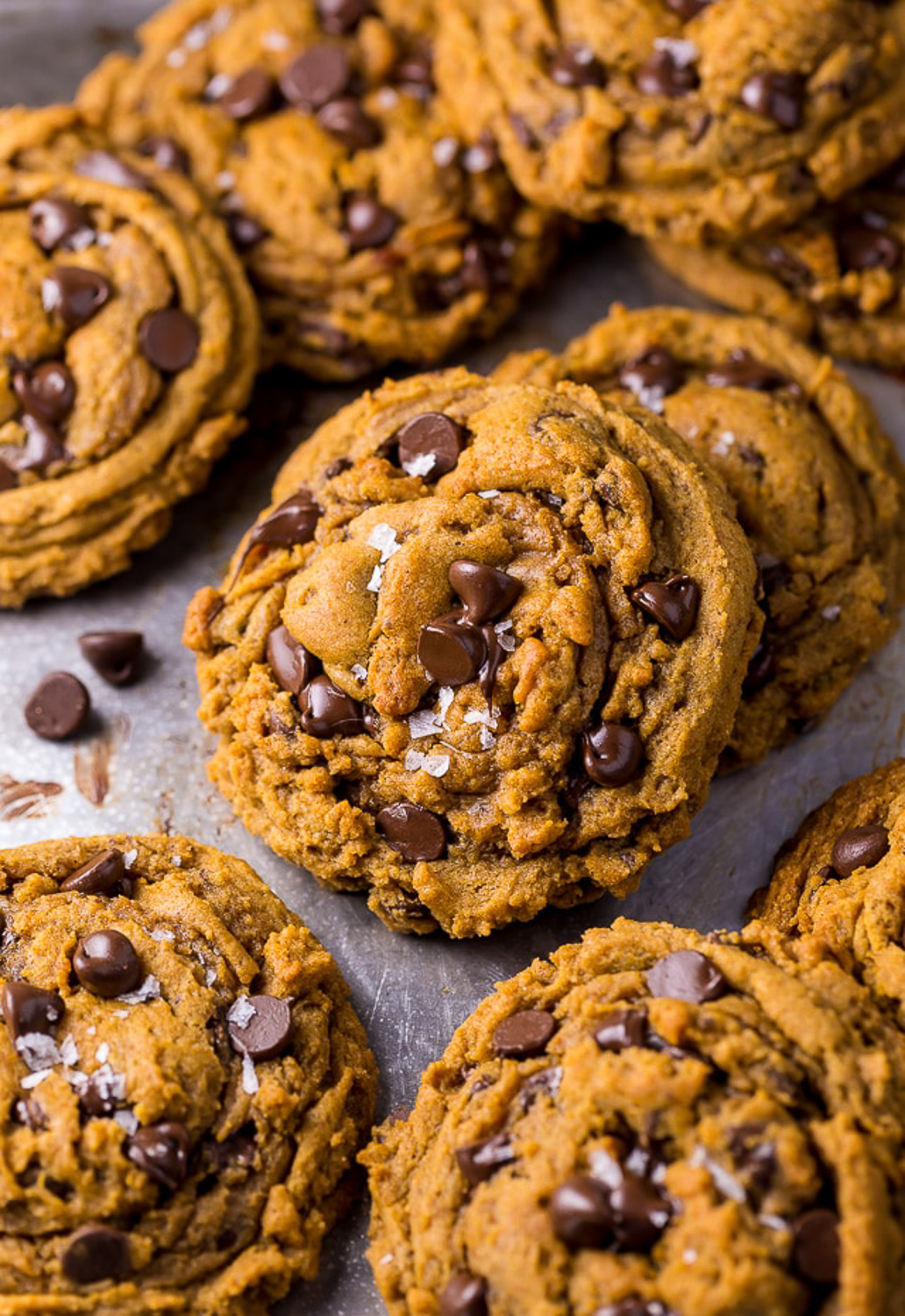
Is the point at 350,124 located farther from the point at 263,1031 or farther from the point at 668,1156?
the point at 668,1156

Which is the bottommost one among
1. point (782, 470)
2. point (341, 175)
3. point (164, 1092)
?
point (164, 1092)

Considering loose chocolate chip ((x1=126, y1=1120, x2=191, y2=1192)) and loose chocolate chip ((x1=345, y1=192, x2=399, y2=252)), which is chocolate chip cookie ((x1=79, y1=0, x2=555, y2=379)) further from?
loose chocolate chip ((x1=126, y1=1120, x2=191, y2=1192))

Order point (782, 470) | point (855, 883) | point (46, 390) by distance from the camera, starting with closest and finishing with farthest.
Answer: point (855, 883) < point (782, 470) < point (46, 390)

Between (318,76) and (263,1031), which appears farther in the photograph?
(318,76)

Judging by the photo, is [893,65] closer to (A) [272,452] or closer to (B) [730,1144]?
(A) [272,452]

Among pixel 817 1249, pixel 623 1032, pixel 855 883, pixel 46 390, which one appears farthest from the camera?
pixel 46 390

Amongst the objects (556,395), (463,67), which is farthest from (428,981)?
(463,67)

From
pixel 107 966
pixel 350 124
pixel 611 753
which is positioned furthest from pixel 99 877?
pixel 350 124

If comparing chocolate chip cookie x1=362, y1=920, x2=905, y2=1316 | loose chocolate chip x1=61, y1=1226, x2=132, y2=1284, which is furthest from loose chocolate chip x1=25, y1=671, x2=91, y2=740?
chocolate chip cookie x1=362, y1=920, x2=905, y2=1316
